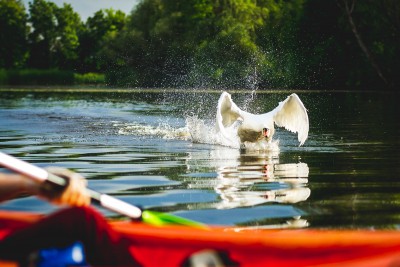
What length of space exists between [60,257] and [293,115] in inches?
383

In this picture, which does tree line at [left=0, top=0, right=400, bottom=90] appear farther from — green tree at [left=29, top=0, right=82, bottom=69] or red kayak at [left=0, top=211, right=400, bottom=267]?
red kayak at [left=0, top=211, right=400, bottom=267]

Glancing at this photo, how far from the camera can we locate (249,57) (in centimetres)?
5088

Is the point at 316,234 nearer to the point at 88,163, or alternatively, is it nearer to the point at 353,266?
the point at 353,266

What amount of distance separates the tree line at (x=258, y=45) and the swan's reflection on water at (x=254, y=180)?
36.1 metres

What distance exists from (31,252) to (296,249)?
1.28 m

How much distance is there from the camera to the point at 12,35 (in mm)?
84688

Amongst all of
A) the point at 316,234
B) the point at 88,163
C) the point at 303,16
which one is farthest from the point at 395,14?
the point at 316,234

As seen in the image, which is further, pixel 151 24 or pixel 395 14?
pixel 151 24

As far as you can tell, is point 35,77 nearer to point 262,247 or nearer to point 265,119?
point 265,119

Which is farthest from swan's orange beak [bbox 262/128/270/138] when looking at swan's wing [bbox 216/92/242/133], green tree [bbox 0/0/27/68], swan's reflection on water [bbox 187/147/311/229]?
green tree [bbox 0/0/27/68]

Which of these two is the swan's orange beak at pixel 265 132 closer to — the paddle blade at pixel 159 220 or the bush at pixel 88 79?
the paddle blade at pixel 159 220

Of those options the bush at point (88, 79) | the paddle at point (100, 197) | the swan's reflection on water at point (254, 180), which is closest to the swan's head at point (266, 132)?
the swan's reflection on water at point (254, 180)

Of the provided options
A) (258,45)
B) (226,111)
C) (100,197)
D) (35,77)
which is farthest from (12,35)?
(100,197)

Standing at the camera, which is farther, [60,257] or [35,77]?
[35,77]
